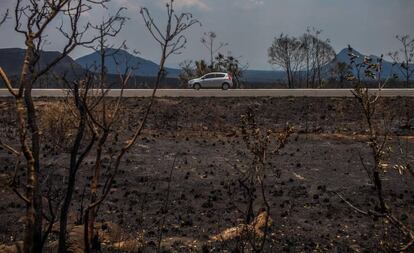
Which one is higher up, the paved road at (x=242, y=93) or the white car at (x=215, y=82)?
the white car at (x=215, y=82)

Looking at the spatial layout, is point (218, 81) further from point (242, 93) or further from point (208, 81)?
point (242, 93)

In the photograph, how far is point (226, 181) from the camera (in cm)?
1241

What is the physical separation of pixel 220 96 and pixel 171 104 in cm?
294

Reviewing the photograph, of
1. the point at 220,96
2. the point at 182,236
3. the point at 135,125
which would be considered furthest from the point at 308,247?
the point at 220,96

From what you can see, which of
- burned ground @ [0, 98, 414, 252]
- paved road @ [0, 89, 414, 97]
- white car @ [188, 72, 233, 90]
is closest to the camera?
burned ground @ [0, 98, 414, 252]

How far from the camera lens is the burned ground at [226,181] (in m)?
9.46

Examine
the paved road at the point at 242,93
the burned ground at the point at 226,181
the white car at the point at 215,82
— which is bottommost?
the burned ground at the point at 226,181

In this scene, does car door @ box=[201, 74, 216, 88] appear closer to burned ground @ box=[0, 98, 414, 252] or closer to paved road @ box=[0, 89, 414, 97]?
paved road @ box=[0, 89, 414, 97]

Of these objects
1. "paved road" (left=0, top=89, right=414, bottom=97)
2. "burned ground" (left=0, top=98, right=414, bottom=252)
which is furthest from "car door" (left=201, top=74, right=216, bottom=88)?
"burned ground" (left=0, top=98, right=414, bottom=252)

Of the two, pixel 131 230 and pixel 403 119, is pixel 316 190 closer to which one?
pixel 131 230

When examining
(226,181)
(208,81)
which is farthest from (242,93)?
(226,181)

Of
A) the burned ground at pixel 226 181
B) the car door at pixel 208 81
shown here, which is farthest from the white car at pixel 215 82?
the burned ground at pixel 226 181

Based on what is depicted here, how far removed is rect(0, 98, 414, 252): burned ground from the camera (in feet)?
31.0

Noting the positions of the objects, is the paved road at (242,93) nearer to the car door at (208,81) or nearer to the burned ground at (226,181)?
the burned ground at (226,181)
